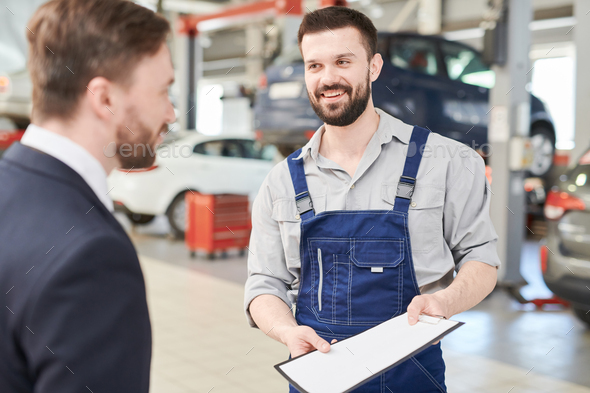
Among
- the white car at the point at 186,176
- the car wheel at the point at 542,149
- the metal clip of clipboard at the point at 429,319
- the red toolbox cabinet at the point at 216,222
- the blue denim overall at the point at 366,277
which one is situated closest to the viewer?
the metal clip of clipboard at the point at 429,319

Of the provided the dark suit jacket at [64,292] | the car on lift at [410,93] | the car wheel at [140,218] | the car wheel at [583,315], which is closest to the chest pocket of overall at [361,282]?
the dark suit jacket at [64,292]

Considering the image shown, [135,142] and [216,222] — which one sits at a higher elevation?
[135,142]

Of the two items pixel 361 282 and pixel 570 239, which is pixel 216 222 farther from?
pixel 361 282

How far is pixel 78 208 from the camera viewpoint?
74 cm

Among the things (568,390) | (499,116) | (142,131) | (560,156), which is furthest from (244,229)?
(142,131)

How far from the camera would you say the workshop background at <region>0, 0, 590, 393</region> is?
3469 millimetres

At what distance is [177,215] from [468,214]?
6405 millimetres

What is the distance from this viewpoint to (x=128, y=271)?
739 mm

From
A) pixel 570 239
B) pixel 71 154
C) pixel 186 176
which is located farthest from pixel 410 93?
pixel 71 154

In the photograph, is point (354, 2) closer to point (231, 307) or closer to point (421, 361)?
point (231, 307)

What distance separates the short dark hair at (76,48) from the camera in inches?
31.5

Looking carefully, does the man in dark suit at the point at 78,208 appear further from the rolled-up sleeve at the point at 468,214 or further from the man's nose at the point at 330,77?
the rolled-up sleeve at the point at 468,214

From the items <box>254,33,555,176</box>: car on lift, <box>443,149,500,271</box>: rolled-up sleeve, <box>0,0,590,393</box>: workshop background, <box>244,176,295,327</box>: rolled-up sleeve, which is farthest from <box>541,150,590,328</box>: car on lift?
<box>244,176,295,327</box>: rolled-up sleeve

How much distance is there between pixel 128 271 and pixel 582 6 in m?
7.11
